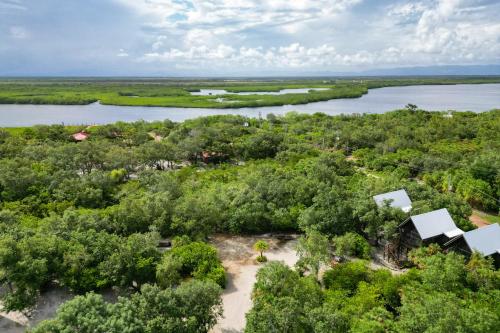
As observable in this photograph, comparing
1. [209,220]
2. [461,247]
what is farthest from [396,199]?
[209,220]

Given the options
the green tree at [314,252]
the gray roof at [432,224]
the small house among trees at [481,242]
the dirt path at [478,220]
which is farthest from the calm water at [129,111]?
the small house among trees at [481,242]

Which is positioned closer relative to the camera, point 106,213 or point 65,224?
point 65,224

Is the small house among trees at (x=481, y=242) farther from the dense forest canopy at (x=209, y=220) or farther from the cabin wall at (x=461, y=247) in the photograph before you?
the dense forest canopy at (x=209, y=220)

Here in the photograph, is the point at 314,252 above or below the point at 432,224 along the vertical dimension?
below

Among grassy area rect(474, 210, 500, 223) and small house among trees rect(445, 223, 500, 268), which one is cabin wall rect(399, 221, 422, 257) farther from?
grassy area rect(474, 210, 500, 223)

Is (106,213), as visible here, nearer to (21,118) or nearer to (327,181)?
(327,181)

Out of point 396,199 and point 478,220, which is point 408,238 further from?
point 478,220

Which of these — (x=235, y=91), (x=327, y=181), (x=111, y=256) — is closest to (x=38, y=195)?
(x=111, y=256)
